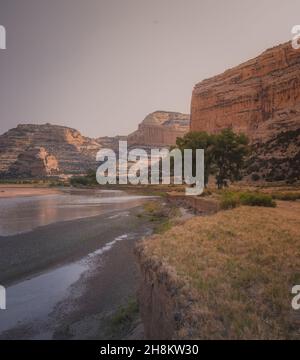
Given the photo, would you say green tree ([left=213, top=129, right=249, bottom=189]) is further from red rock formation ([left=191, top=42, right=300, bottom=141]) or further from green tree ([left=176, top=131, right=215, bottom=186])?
red rock formation ([left=191, top=42, right=300, bottom=141])

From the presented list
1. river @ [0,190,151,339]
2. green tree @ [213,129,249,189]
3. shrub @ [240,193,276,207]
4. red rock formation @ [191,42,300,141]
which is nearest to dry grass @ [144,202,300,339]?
river @ [0,190,151,339]

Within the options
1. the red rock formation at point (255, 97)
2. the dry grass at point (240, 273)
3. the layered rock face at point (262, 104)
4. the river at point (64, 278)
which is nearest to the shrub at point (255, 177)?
the layered rock face at point (262, 104)

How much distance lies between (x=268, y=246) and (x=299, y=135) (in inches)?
2395

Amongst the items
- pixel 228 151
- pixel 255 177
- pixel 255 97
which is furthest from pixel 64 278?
pixel 255 97

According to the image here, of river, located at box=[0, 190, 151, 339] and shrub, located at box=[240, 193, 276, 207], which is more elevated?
shrub, located at box=[240, 193, 276, 207]

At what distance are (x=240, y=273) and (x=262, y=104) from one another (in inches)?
4431

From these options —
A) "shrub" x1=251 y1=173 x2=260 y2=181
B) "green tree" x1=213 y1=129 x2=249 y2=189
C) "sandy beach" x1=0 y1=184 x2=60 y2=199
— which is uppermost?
"green tree" x1=213 y1=129 x2=249 y2=189

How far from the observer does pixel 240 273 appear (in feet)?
26.0

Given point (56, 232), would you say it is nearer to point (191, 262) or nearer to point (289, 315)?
point (191, 262)

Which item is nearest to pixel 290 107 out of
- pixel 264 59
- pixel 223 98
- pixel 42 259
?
pixel 264 59

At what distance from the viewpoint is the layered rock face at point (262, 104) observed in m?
67.2

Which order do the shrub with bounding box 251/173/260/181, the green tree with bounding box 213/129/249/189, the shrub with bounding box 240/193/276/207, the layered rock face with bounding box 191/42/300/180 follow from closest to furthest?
the shrub with bounding box 240/193/276/207 → the green tree with bounding box 213/129/249/189 → the shrub with bounding box 251/173/260/181 → the layered rock face with bounding box 191/42/300/180

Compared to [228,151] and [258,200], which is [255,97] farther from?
[258,200]

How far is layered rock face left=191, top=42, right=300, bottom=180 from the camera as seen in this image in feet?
221
